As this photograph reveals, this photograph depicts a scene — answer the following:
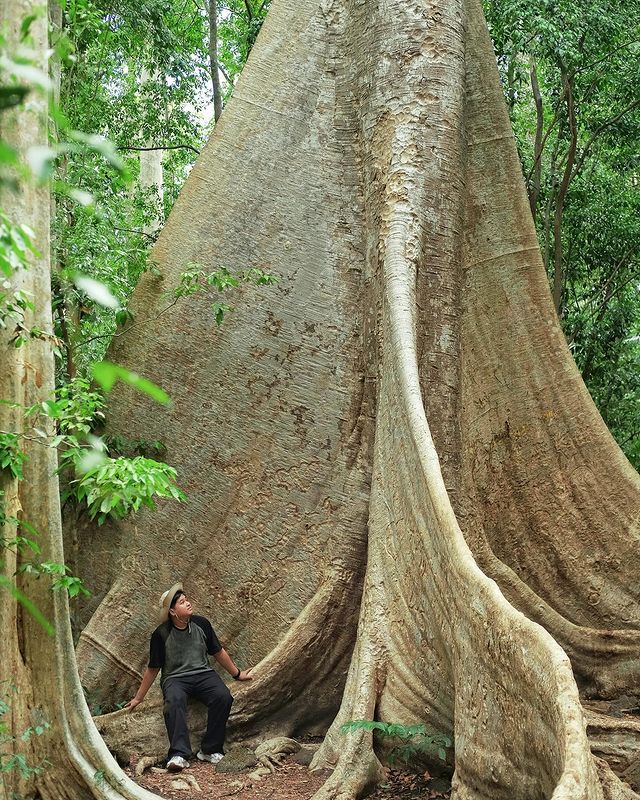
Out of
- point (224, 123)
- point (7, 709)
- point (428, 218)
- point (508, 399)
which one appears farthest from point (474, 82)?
point (7, 709)

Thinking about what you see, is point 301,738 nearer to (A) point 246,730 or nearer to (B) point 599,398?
(A) point 246,730

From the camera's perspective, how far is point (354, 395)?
21.4 ft

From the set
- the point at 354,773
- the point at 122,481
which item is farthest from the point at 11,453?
the point at 354,773

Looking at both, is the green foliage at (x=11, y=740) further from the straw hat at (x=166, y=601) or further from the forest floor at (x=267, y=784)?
the straw hat at (x=166, y=601)

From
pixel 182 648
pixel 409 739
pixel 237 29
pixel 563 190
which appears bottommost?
pixel 409 739

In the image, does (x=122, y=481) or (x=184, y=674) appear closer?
(x=122, y=481)

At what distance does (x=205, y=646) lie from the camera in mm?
6227

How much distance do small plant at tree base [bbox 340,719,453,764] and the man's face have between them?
136 centimetres

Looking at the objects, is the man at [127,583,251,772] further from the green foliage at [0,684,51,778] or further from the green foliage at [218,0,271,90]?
the green foliage at [218,0,271,90]

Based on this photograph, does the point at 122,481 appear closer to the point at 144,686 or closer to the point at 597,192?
the point at 144,686

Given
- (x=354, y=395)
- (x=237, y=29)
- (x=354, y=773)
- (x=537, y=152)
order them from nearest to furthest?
1. (x=354, y=773)
2. (x=354, y=395)
3. (x=537, y=152)
4. (x=237, y=29)

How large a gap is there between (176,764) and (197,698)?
1.51 feet

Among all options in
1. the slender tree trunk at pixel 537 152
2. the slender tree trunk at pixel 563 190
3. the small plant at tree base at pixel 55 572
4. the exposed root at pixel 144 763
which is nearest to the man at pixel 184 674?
the exposed root at pixel 144 763

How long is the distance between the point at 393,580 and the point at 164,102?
7.36 m
